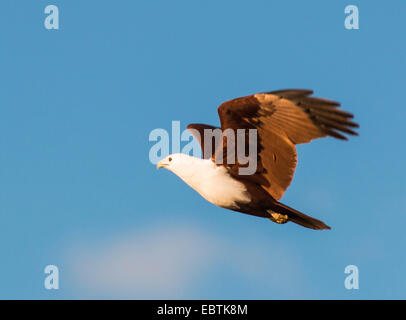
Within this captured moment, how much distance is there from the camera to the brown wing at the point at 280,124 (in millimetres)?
8102

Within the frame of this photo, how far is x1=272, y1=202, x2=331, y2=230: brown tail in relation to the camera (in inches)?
342

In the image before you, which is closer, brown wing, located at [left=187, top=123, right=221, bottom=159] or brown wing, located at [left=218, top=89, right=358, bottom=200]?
brown wing, located at [left=218, top=89, right=358, bottom=200]

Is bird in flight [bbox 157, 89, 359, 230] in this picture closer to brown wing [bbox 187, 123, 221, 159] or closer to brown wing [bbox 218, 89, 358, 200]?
brown wing [bbox 218, 89, 358, 200]

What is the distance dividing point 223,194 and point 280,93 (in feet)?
5.70

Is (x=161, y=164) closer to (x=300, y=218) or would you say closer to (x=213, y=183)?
(x=213, y=183)

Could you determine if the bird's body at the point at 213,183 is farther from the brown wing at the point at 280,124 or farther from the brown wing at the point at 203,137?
the brown wing at the point at 203,137

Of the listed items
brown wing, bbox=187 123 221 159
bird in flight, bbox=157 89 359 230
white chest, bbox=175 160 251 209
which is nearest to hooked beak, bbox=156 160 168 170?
bird in flight, bbox=157 89 359 230

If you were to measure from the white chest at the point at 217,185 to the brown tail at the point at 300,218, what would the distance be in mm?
473

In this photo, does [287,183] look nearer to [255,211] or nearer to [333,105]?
[255,211]

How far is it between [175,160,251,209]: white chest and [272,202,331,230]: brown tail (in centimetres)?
47

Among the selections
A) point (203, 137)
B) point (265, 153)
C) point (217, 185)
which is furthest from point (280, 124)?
point (203, 137)

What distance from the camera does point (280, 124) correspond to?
8.45 metres

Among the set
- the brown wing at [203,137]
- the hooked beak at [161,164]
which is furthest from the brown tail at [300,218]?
the hooked beak at [161,164]
